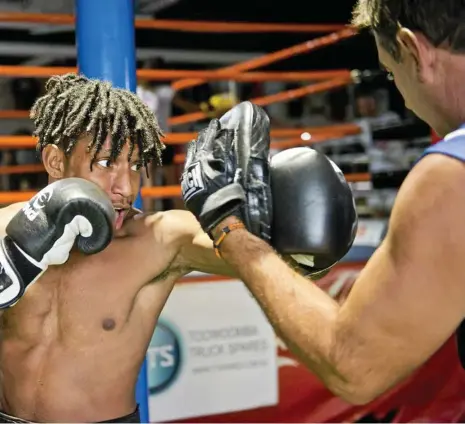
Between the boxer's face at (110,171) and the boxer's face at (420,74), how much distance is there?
644 millimetres

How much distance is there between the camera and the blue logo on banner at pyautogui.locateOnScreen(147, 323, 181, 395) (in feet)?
8.45

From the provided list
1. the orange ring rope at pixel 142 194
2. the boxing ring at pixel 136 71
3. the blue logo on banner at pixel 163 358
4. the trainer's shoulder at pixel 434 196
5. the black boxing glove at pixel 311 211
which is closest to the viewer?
the trainer's shoulder at pixel 434 196

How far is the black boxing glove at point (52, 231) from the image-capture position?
126cm

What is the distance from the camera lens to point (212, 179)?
1139 millimetres

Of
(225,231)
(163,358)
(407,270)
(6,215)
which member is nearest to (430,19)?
(407,270)

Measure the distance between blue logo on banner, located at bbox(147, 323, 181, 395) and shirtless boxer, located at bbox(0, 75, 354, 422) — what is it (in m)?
1.04

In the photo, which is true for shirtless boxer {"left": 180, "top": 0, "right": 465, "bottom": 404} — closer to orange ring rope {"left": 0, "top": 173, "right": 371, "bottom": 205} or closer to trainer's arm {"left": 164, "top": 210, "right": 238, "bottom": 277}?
trainer's arm {"left": 164, "top": 210, "right": 238, "bottom": 277}

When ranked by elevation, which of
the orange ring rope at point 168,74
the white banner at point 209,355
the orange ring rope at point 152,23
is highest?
the orange ring rope at point 152,23

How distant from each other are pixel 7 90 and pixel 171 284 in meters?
4.96

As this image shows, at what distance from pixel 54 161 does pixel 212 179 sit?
1.68 feet

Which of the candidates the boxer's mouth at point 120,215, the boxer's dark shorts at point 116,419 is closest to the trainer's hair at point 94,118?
the boxer's mouth at point 120,215

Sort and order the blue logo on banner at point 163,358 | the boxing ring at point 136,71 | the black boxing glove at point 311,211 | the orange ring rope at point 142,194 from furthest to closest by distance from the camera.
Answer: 1. the blue logo on banner at point 163,358
2. the orange ring rope at point 142,194
3. the boxing ring at point 136,71
4. the black boxing glove at point 311,211

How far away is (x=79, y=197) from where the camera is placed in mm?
1261

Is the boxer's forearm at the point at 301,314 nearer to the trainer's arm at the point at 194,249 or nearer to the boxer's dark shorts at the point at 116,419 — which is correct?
the trainer's arm at the point at 194,249
